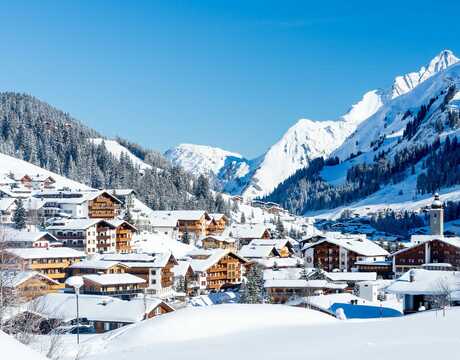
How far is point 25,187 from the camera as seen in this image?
124250 millimetres

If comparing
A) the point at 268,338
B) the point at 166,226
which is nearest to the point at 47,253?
the point at 166,226

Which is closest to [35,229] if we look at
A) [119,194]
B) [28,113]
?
[119,194]

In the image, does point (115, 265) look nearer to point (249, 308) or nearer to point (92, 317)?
point (92, 317)

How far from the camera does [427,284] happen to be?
2078 inches

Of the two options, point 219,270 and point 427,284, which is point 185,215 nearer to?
point 219,270

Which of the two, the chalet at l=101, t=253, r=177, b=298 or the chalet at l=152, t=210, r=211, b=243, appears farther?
the chalet at l=152, t=210, r=211, b=243

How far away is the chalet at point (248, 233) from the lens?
117 meters

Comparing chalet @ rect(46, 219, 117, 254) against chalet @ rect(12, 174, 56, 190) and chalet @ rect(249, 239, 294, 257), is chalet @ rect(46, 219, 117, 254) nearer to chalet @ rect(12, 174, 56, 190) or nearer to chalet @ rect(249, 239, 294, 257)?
chalet @ rect(249, 239, 294, 257)

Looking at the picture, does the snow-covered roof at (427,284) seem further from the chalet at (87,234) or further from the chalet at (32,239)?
the chalet at (87,234)

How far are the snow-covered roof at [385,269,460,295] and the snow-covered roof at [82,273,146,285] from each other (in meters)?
26.1

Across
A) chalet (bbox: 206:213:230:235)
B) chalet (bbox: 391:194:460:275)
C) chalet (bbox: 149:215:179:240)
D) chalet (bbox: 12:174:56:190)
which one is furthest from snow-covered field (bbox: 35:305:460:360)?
chalet (bbox: 12:174:56:190)

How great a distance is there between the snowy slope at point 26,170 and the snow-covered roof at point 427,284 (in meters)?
92.8

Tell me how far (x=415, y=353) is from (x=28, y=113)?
619 feet

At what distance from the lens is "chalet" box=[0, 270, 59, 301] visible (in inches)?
723
